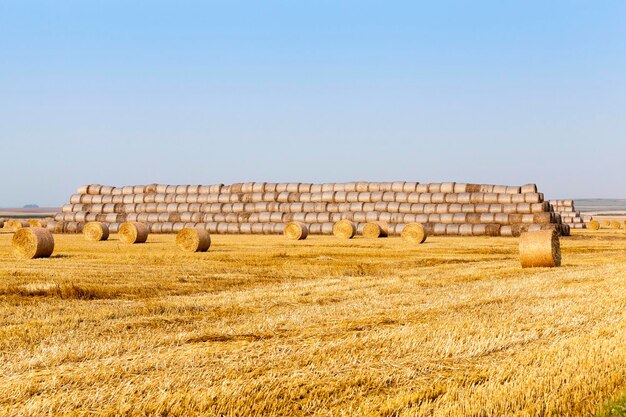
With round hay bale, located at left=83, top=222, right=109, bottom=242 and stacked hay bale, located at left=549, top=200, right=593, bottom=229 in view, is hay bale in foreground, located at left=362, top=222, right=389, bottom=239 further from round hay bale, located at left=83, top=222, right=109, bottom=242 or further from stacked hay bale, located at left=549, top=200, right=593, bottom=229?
stacked hay bale, located at left=549, top=200, right=593, bottom=229

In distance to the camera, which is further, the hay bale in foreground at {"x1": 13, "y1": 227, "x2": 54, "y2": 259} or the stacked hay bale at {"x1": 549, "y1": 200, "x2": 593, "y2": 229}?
the stacked hay bale at {"x1": 549, "y1": 200, "x2": 593, "y2": 229}

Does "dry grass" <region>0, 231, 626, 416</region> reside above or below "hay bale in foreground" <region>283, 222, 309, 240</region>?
below

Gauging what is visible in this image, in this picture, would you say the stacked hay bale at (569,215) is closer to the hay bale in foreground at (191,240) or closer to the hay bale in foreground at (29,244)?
the hay bale in foreground at (191,240)

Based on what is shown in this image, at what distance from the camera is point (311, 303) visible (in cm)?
1179

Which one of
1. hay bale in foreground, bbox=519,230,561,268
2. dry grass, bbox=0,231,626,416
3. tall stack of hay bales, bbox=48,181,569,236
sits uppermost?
tall stack of hay bales, bbox=48,181,569,236

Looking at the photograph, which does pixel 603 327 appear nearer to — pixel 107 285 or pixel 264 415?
pixel 264 415

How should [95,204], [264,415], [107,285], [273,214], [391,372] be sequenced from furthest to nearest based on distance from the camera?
[95,204] < [273,214] < [107,285] < [391,372] < [264,415]

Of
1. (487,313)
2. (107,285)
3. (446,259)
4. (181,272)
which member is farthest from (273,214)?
(487,313)

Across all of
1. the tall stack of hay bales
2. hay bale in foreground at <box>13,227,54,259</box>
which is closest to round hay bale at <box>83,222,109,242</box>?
the tall stack of hay bales

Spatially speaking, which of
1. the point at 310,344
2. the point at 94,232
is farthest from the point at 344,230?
the point at 310,344

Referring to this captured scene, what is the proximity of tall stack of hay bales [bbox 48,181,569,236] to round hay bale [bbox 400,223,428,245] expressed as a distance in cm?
740

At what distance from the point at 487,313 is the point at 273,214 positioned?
34.7 m

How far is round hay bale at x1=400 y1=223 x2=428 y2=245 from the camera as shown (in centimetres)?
3262

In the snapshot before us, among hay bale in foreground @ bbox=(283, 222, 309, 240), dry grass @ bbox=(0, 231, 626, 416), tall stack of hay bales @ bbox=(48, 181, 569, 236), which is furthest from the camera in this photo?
tall stack of hay bales @ bbox=(48, 181, 569, 236)
